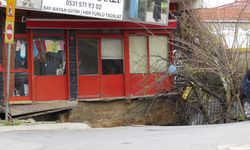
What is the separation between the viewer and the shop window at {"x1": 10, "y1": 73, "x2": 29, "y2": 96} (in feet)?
58.5

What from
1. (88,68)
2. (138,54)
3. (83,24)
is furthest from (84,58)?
(138,54)

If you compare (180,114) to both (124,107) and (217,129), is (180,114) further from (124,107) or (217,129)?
(217,129)

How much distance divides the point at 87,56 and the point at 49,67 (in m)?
1.52

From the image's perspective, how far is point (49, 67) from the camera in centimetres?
1855

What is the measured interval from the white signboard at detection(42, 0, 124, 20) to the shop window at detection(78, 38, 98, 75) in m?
1.87

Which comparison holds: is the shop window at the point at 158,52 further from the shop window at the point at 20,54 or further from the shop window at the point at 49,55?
the shop window at the point at 20,54

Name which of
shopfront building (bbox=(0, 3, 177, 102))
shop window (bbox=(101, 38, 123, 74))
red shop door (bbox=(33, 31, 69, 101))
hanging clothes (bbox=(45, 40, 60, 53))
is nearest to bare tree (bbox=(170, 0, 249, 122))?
shopfront building (bbox=(0, 3, 177, 102))

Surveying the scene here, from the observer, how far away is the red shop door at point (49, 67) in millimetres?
18219

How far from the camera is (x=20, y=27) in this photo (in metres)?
18.0

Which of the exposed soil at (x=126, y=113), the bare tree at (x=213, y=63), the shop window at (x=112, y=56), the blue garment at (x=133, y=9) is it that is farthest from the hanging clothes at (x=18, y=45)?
the bare tree at (x=213, y=63)

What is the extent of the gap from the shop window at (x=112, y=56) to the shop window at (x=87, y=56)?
0.31 metres

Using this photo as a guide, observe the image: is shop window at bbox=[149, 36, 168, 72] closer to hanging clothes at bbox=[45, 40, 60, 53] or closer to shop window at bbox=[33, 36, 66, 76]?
shop window at bbox=[33, 36, 66, 76]

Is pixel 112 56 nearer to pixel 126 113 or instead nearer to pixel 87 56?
pixel 87 56

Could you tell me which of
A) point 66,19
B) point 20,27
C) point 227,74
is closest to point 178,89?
point 227,74
